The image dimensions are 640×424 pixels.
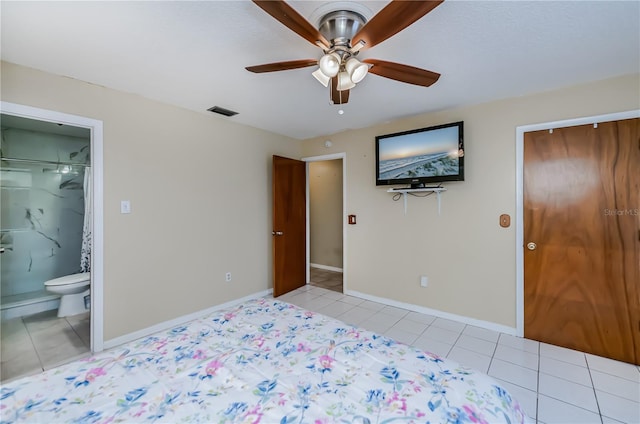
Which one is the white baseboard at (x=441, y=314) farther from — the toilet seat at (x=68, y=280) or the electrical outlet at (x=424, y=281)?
the toilet seat at (x=68, y=280)

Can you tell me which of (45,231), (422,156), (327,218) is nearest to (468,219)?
(422,156)

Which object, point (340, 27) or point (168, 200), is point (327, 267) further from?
point (340, 27)

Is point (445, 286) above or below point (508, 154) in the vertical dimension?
below

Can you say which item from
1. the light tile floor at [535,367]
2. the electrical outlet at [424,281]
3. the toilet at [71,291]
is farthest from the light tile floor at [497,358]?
the electrical outlet at [424,281]

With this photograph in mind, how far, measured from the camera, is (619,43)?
1.81 meters

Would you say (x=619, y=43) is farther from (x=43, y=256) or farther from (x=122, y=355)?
(x=43, y=256)

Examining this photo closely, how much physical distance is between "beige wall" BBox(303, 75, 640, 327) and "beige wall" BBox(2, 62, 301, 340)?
1.59m

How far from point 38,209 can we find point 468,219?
5.28m

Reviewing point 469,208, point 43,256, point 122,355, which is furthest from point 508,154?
point 43,256

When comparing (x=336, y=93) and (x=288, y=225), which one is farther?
(x=288, y=225)

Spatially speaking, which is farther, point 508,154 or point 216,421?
point 508,154

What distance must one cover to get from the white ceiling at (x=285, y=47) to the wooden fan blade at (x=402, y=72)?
0.79 ft

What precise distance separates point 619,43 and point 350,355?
8.72 ft

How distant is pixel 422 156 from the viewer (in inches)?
123
